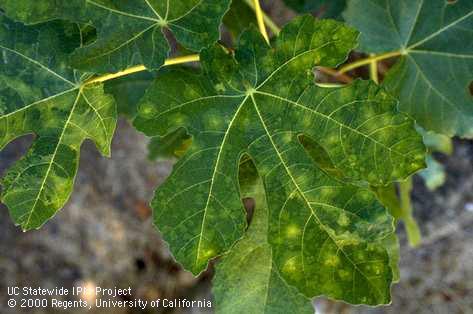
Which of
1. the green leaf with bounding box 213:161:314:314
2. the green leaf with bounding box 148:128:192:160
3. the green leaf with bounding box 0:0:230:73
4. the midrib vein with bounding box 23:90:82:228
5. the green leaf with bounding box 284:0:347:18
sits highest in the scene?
the green leaf with bounding box 284:0:347:18

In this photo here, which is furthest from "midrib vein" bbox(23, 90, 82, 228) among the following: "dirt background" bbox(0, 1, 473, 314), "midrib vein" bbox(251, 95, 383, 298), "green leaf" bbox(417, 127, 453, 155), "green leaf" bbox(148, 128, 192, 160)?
"dirt background" bbox(0, 1, 473, 314)

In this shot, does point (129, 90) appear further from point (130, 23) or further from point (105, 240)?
point (105, 240)

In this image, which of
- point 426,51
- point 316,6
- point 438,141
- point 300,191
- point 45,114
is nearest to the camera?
point 300,191

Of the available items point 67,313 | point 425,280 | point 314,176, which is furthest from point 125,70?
point 67,313

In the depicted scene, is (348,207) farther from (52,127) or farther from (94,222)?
(94,222)

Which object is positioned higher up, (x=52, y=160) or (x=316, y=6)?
(x=316, y=6)

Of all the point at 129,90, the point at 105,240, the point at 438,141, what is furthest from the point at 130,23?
the point at 105,240

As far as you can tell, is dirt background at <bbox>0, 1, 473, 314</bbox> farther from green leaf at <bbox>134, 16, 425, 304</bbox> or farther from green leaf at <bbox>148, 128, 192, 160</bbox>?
green leaf at <bbox>134, 16, 425, 304</bbox>
